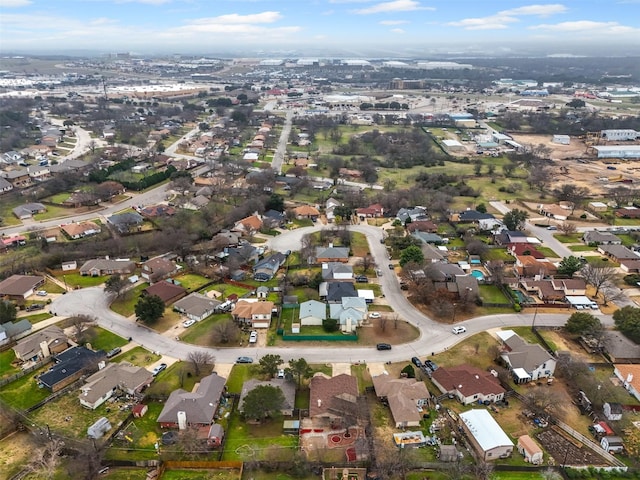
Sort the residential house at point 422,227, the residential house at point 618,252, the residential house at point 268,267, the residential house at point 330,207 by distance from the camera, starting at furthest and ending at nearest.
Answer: the residential house at point 330,207
the residential house at point 422,227
the residential house at point 618,252
the residential house at point 268,267

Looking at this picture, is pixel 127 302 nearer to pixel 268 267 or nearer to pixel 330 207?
pixel 268 267

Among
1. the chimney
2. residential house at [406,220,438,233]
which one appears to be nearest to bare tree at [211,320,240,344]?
the chimney

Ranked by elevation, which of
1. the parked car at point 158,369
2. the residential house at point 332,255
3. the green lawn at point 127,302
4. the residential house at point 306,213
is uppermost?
the residential house at point 306,213

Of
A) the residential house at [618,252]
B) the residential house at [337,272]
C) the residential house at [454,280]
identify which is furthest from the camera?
the residential house at [618,252]

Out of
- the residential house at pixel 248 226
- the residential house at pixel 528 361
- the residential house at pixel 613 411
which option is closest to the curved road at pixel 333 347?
the residential house at pixel 528 361

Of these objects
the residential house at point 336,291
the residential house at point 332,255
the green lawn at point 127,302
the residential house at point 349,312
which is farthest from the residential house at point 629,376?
the green lawn at point 127,302

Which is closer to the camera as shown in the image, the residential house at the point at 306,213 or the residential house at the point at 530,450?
the residential house at the point at 530,450

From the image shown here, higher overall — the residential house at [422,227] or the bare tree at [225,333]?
the residential house at [422,227]

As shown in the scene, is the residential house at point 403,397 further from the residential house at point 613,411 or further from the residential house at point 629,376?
the residential house at point 629,376
